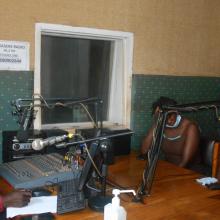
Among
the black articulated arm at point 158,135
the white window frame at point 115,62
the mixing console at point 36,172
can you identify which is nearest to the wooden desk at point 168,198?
the black articulated arm at point 158,135

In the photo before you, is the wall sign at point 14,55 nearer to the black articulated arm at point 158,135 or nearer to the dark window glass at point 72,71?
the dark window glass at point 72,71

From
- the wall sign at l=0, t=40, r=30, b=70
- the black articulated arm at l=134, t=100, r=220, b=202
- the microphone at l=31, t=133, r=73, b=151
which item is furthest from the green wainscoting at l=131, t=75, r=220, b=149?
the microphone at l=31, t=133, r=73, b=151

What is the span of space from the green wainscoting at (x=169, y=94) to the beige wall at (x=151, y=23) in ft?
0.23

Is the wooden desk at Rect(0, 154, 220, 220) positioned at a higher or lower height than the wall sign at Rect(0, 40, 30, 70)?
lower

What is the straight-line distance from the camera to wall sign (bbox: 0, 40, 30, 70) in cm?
228

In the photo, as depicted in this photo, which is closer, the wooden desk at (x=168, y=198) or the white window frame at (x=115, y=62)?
the wooden desk at (x=168, y=198)

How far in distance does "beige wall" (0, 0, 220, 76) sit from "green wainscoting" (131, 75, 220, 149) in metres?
0.07

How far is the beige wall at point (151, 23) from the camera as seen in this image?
2338 mm

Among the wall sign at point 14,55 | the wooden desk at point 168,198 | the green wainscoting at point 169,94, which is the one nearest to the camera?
the wooden desk at point 168,198

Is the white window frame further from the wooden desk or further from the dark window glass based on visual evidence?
the wooden desk

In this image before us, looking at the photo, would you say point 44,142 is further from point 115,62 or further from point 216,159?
point 115,62

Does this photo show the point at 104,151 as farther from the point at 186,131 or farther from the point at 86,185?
the point at 186,131

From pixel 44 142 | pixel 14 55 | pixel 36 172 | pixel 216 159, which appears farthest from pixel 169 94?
pixel 44 142

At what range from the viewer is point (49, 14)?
2410 mm
